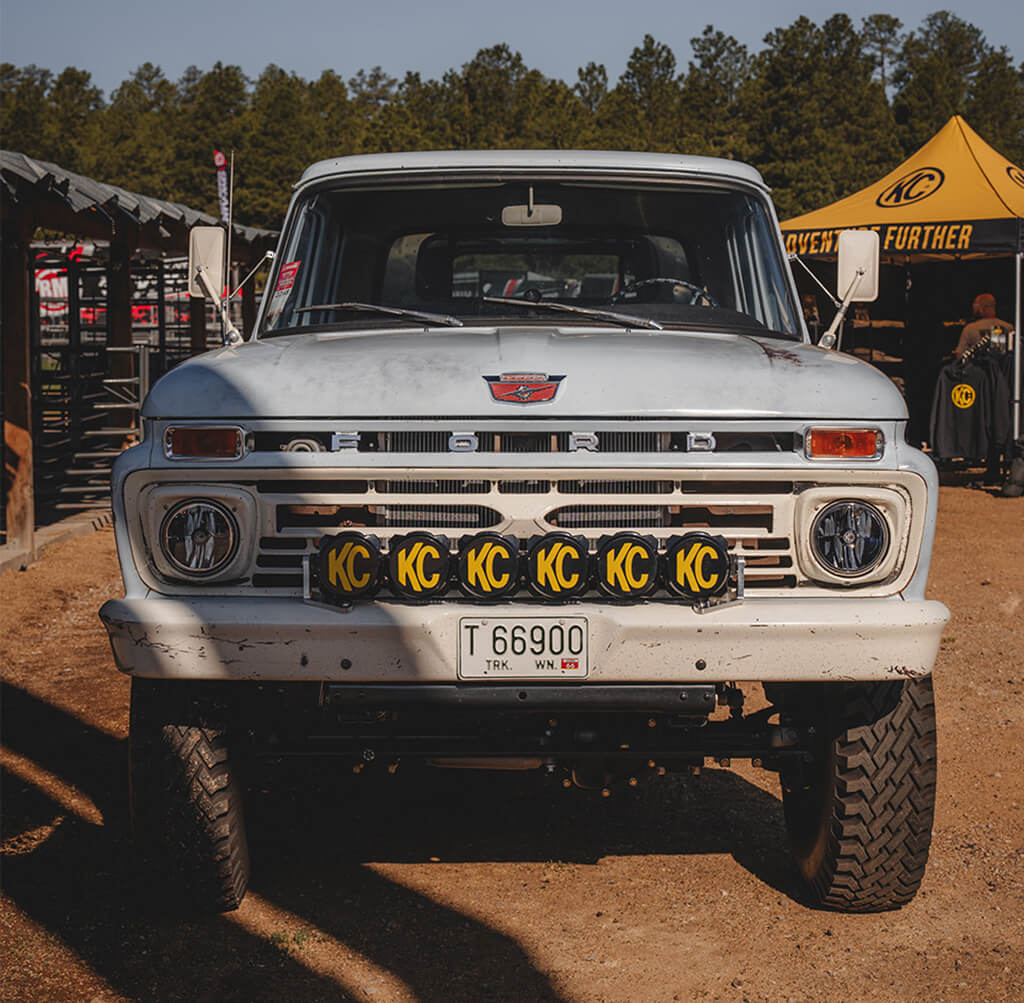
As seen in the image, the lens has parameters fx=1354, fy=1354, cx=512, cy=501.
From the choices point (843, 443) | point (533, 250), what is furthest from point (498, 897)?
point (533, 250)

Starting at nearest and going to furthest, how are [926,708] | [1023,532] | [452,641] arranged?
[452,641] < [926,708] < [1023,532]

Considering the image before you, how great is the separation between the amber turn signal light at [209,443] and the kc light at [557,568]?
0.79 meters

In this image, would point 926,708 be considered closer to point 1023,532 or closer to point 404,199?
point 404,199

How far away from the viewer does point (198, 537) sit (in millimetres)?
3434

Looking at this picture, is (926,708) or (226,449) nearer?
(226,449)

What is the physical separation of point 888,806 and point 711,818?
45.3 inches

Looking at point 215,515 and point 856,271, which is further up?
point 856,271

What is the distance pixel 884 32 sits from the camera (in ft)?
268

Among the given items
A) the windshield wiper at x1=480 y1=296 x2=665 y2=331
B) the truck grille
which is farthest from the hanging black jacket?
the truck grille

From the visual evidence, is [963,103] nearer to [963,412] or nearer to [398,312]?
[963,412]

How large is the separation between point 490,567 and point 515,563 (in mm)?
62

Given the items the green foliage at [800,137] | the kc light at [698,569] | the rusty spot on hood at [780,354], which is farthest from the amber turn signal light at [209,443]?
the green foliage at [800,137]

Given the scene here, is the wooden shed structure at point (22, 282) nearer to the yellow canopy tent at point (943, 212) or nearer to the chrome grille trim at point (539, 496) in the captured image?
the chrome grille trim at point (539, 496)

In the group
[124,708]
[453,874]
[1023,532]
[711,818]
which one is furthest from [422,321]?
[1023,532]
